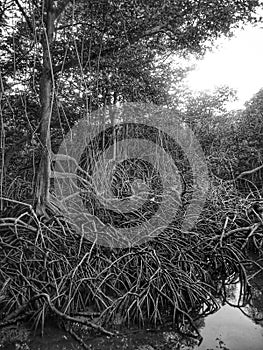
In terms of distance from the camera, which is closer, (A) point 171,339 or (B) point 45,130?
(A) point 171,339

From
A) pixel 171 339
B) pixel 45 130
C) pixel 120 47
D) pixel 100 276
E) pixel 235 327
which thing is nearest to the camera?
pixel 171 339

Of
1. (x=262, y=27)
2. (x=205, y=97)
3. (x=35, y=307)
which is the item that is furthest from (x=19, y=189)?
(x=205, y=97)

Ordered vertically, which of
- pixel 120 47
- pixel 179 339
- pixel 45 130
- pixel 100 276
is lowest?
pixel 179 339

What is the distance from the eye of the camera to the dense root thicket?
2250mm

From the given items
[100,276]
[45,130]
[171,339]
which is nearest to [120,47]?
[45,130]

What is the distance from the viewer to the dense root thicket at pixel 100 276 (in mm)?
2250

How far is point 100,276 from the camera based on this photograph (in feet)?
8.30

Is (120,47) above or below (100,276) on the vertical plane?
above

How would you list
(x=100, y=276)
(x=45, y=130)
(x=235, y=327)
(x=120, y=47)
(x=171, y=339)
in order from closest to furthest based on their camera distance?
(x=171, y=339), (x=235, y=327), (x=100, y=276), (x=45, y=130), (x=120, y=47)

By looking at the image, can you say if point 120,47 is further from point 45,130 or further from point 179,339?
point 179,339

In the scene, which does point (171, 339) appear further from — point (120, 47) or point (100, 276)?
point (120, 47)

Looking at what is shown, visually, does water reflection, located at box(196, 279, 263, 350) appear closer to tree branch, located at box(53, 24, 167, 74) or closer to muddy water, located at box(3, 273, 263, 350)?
muddy water, located at box(3, 273, 263, 350)

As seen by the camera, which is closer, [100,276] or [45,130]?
[100,276]

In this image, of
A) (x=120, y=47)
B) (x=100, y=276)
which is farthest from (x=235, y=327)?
(x=120, y=47)
